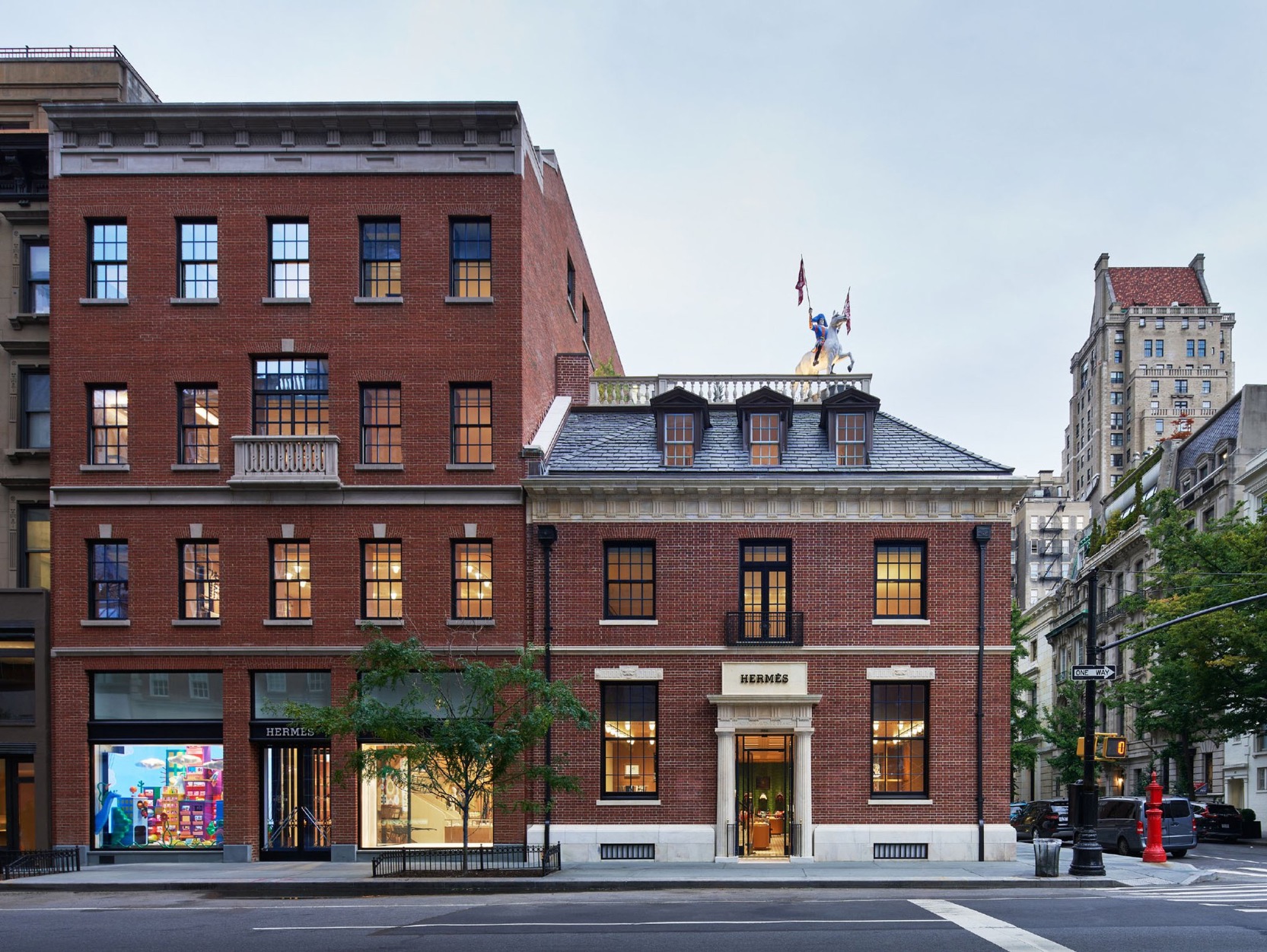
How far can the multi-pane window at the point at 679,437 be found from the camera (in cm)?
2795

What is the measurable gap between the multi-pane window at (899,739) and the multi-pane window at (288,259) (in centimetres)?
1755

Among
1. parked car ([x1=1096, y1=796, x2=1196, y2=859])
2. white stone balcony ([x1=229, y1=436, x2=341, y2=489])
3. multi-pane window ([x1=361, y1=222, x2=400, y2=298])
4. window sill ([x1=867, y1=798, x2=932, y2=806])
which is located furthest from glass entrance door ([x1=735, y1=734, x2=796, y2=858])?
multi-pane window ([x1=361, y1=222, x2=400, y2=298])

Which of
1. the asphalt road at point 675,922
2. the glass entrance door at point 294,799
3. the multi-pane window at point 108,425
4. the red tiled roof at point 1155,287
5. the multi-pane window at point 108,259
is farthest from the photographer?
the red tiled roof at point 1155,287

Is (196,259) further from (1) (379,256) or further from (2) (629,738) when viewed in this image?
(2) (629,738)

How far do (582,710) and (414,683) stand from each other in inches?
174

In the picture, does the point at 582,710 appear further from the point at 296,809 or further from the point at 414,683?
the point at 296,809

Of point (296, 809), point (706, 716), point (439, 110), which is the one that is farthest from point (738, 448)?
point (296, 809)

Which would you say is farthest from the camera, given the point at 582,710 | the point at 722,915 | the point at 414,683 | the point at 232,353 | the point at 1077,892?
the point at 232,353

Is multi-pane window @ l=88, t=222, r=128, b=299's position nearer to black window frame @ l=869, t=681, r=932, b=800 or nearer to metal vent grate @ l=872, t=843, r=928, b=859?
black window frame @ l=869, t=681, r=932, b=800

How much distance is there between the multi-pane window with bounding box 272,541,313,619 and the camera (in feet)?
88.4

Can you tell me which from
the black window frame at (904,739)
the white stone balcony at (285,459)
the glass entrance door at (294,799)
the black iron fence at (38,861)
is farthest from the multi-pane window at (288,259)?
the black window frame at (904,739)

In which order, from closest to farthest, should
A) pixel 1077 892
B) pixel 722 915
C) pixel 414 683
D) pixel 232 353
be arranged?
pixel 722 915 < pixel 1077 892 < pixel 414 683 < pixel 232 353

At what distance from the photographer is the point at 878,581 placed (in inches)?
1058

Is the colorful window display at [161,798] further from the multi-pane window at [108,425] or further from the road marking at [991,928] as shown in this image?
the road marking at [991,928]
